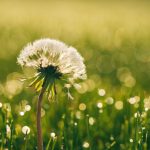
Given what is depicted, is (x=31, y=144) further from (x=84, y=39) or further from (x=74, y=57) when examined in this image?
(x=84, y=39)

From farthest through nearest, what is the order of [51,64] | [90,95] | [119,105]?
[90,95], [119,105], [51,64]

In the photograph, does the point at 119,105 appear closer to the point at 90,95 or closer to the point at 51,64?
the point at 90,95

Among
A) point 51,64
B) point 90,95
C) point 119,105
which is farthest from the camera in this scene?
point 90,95

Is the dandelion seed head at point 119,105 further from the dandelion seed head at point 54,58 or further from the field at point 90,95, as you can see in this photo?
the dandelion seed head at point 54,58

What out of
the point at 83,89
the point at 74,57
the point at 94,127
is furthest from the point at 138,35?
the point at 74,57

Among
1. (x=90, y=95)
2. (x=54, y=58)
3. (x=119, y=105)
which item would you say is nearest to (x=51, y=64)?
(x=54, y=58)

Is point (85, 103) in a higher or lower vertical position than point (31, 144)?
higher

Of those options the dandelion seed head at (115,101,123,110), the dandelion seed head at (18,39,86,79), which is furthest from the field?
the dandelion seed head at (18,39,86,79)
